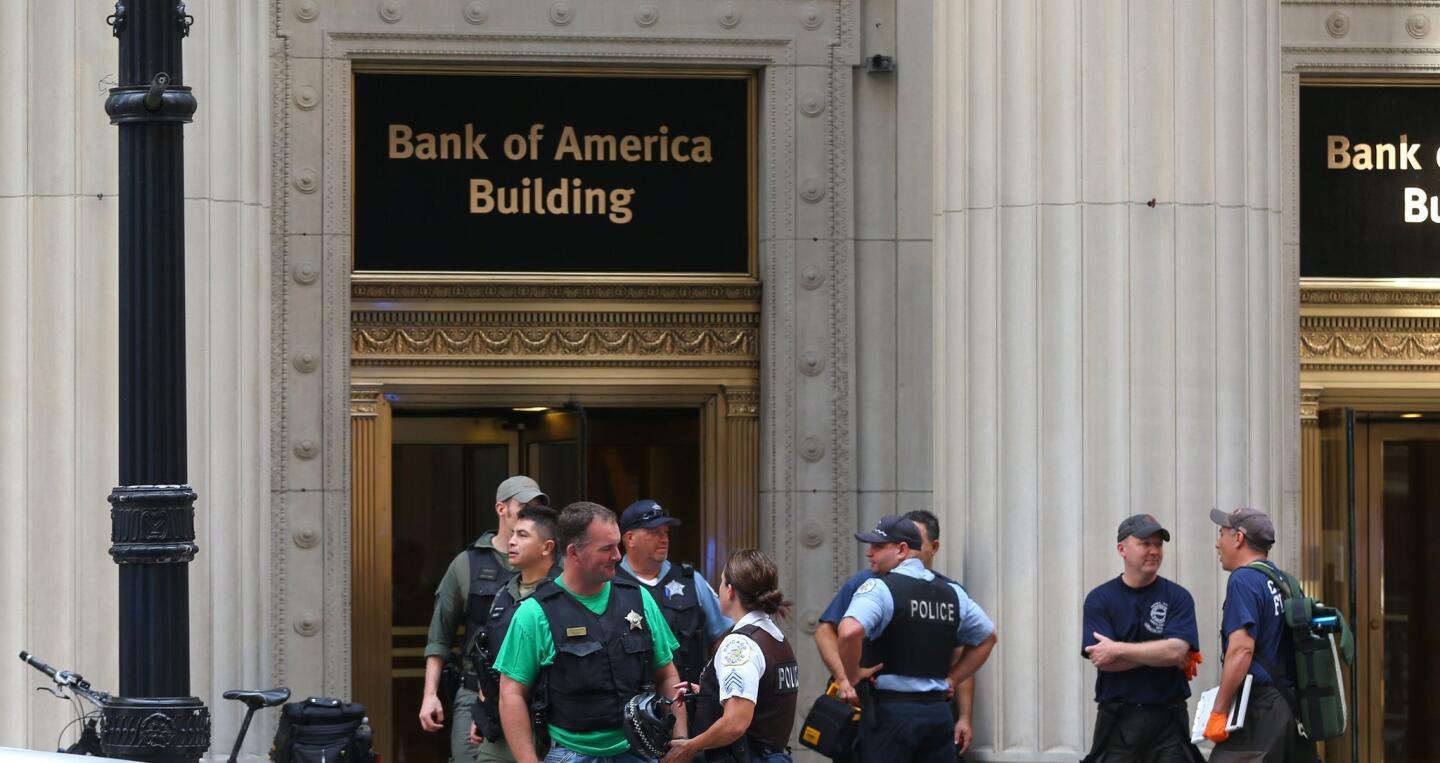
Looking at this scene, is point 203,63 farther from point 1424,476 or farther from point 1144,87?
point 1424,476

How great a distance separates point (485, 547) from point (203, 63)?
251 centimetres

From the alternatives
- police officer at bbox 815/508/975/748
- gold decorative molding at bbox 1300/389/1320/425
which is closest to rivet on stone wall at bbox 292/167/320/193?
police officer at bbox 815/508/975/748

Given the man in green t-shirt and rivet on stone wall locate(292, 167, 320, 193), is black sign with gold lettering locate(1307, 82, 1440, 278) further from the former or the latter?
the man in green t-shirt

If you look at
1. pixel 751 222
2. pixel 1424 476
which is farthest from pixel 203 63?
pixel 1424 476

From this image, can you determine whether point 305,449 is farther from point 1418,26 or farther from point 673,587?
point 1418,26

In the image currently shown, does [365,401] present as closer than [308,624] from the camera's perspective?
No

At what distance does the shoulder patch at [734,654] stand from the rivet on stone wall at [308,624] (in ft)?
14.9

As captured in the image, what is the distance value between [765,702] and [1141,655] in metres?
1.97

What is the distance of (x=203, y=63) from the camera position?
10383 millimetres

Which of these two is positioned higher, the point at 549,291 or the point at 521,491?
the point at 549,291

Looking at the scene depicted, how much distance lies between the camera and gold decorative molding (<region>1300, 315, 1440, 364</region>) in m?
13.2

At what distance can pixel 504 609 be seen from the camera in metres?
8.96

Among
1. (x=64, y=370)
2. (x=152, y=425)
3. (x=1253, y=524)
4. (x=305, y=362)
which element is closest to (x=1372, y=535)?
(x=1253, y=524)

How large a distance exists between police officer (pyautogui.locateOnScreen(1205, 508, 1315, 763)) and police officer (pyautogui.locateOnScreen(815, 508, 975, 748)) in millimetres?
1216
